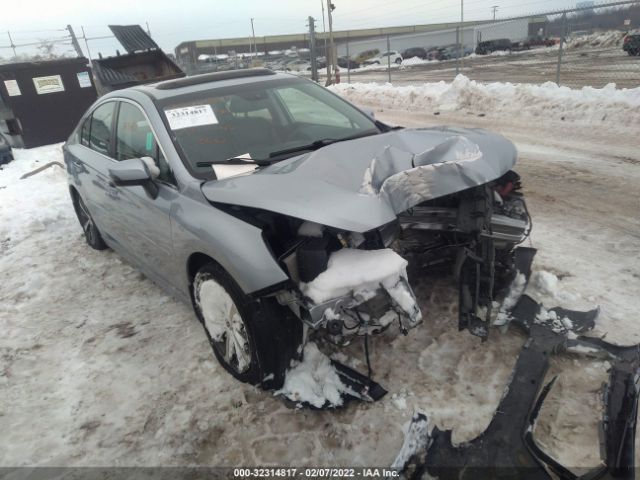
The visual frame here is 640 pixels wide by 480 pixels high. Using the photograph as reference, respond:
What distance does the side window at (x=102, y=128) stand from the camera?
396 centimetres

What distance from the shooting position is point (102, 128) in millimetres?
4145

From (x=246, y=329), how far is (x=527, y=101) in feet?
29.9

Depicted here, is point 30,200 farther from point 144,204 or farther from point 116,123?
point 144,204

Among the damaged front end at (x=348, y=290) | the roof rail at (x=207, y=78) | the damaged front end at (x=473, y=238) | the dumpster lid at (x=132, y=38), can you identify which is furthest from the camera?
the dumpster lid at (x=132, y=38)

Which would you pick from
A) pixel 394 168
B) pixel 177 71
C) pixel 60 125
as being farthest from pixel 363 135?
pixel 60 125

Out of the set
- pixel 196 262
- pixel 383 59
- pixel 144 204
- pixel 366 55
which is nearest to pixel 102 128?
pixel 144 204

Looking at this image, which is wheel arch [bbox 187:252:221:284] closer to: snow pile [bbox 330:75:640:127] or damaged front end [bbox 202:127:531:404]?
damaged front end [bbox 202:127:531:404]

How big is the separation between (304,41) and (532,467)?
70.4m

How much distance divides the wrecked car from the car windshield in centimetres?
1

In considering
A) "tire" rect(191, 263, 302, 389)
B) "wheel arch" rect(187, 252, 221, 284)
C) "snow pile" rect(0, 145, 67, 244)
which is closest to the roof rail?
"wheel arch" rect(187, 252, 221, 284)

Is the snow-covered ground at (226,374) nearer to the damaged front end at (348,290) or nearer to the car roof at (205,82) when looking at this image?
the damaged front end at (348,290)

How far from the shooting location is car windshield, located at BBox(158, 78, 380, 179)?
309 cm

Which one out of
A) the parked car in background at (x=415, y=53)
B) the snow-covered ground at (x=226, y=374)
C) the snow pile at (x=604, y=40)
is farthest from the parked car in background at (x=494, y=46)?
the snow-covered ground at (x=226, y=374)

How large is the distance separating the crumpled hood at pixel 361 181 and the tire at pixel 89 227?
9.23 ft
